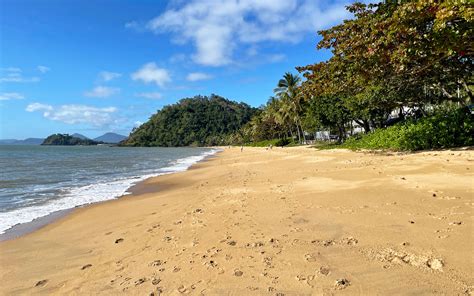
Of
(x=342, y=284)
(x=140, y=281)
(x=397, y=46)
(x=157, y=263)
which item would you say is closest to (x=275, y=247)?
(x=342, y=284)

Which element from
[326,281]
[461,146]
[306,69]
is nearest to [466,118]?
[461,146]

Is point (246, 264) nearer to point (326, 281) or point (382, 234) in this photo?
point (326, 281)

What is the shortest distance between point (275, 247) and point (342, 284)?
52.7 inches

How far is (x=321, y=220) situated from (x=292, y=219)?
0.53 m

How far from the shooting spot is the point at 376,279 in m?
3.23

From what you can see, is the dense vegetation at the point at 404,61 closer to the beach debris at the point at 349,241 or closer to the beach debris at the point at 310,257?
the beach debris at the point at 349,241

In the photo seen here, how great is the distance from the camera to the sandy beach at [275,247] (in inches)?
132

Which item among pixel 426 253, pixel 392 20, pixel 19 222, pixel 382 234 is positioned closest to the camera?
pixel 426 253

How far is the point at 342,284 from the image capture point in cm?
319

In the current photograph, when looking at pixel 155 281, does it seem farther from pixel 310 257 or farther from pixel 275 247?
pixel 310 257

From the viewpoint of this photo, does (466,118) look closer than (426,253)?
No

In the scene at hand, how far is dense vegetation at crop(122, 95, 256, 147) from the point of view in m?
155

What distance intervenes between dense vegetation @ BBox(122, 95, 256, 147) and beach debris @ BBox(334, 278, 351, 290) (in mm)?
137677

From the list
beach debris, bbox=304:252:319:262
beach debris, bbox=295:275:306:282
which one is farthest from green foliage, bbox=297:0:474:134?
beach debris, bbox=295:275:306:282
